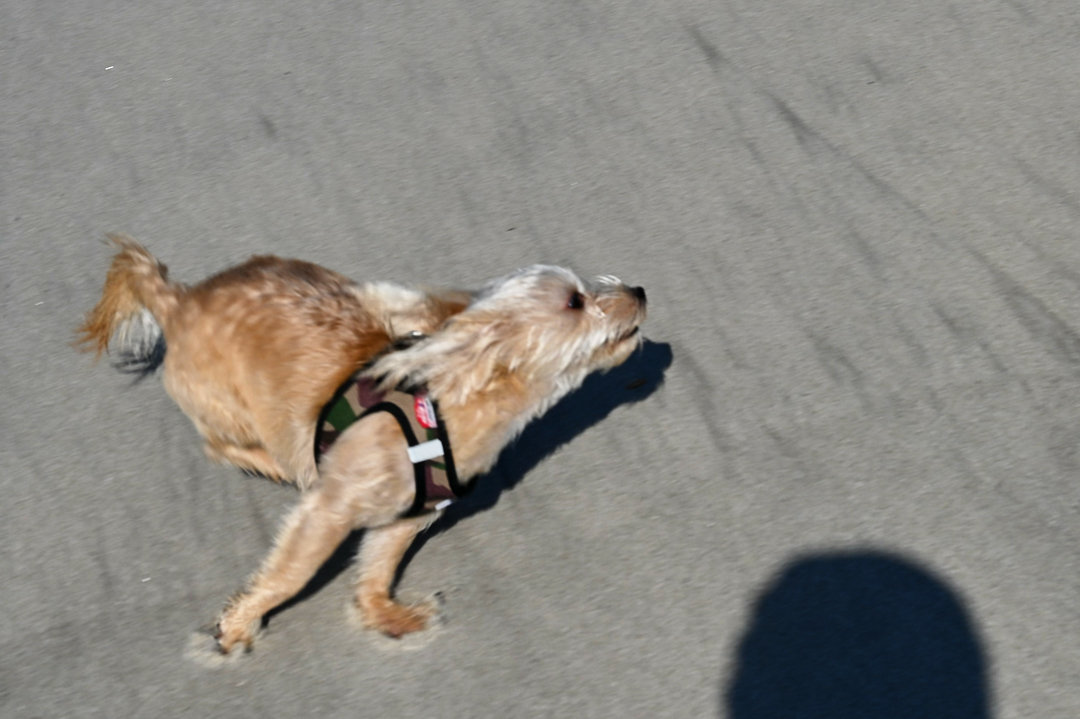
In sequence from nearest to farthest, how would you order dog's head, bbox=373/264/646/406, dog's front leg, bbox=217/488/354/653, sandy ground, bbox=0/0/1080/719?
dog's head, bbox=373/264/646/406, dog's front leg, bbox=217/488/354/653, sandy ground, bbox=0/0/1080/719

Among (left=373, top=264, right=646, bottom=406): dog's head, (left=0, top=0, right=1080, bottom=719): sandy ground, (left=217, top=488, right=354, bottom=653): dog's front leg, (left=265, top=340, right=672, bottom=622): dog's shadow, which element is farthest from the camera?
(left=265, top=340, right=672, bottom=622): dog's shadow

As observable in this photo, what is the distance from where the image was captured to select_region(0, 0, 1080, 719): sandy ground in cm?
341

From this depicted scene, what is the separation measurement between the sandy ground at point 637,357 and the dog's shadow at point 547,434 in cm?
1

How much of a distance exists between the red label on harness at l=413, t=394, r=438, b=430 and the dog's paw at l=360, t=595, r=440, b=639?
0.68m

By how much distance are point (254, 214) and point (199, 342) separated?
5.40 feet

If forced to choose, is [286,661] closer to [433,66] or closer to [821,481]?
[821,481]

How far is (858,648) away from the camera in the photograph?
3.43 metres

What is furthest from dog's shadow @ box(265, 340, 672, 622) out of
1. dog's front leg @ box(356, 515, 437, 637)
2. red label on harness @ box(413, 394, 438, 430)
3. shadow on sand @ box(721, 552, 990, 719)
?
shadow on sand @ box(721, 552, 990, 719)

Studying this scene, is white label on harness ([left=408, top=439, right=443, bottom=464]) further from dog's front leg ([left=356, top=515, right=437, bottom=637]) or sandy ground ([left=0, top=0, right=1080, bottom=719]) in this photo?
sandy ground ([left=0, top=0, right=1080, bottom=719])

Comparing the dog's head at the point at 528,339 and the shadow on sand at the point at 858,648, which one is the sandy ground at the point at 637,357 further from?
the dog's head at the point at 528,339

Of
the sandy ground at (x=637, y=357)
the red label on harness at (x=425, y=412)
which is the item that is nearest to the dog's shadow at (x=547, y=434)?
the sandy ground at (x=637, y=357)

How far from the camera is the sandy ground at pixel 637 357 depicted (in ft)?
11.2

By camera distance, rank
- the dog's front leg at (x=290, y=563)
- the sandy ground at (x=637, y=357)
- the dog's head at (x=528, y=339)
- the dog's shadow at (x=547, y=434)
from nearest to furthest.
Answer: the dog's head at (x=528, y=339) < the dog's front leg at (x=290, y=563) < the sandy ground at (x=637, y=357) < the dog's shadow at (x=547, y=434)

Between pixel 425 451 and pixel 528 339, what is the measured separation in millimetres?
452
